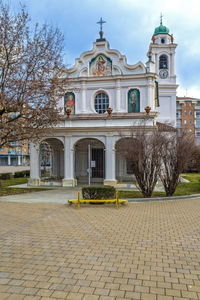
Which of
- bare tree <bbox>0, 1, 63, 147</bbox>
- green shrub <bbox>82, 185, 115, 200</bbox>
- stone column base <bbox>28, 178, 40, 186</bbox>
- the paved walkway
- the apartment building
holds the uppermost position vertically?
the apartment building

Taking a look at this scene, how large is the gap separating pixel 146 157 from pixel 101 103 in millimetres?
11110

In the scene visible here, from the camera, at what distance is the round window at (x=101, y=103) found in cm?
2278

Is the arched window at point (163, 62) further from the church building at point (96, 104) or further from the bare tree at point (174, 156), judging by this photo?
the bare tree at point (174, 156)

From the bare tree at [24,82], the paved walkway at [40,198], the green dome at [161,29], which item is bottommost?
the paved walkway at [40,198]

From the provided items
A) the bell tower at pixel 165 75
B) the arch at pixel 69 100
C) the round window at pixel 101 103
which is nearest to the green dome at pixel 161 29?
the bell tower at pixel 165 75

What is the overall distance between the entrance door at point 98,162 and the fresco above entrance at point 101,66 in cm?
708

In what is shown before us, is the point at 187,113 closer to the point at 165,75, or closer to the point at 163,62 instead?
the point at 163,62

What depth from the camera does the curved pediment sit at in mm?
22016

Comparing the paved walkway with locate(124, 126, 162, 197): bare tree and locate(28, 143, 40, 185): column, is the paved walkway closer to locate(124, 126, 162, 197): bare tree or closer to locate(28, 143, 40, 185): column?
locate(124, 126, 162, 197): bare tree

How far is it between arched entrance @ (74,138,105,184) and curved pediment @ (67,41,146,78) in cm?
657

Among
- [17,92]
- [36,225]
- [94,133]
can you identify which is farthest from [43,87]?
[36,225]

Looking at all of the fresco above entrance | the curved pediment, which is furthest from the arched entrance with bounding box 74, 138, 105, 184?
the curved pediment

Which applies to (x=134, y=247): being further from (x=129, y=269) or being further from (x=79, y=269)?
(x=79, y=269)

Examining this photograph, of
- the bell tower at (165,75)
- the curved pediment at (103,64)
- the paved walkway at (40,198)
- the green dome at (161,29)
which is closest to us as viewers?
the paved walkway at (40,198)
